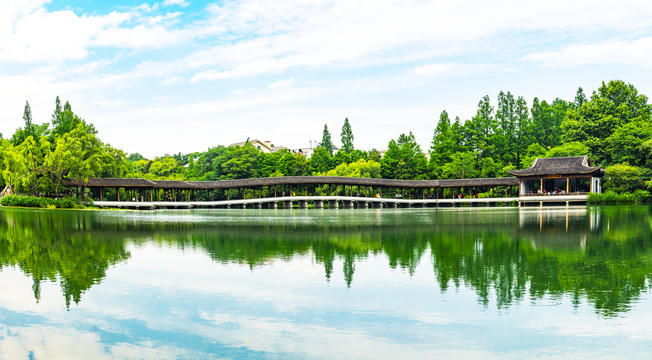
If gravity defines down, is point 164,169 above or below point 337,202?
above

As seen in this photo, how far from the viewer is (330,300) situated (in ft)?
30.2

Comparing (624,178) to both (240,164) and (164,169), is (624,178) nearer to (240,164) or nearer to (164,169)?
(240,164)

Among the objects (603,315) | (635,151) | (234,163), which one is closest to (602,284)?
(603,315)

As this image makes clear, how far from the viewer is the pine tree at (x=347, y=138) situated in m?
77.6

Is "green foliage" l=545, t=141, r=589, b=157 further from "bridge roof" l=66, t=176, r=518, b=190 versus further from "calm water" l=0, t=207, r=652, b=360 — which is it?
"calm water" l=0, t=207, r=652, b=360

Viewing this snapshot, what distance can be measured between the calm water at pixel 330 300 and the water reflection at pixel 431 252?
61 millimetres

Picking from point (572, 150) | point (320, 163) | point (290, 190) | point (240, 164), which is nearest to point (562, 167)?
point (572, 150)

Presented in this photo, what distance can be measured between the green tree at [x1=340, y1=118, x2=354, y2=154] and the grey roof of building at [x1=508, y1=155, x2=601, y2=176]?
2993cm

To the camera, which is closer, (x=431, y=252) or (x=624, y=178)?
(x=431, y=252)

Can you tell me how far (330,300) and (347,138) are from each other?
6935cm

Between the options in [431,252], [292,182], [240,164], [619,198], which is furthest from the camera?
[240,164]

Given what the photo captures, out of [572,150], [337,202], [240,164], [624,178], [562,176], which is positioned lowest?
[337,202]

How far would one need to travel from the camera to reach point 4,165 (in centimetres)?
4847

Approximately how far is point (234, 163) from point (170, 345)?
184ft
